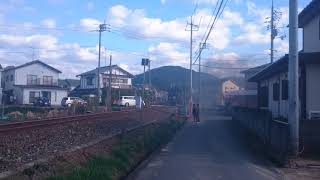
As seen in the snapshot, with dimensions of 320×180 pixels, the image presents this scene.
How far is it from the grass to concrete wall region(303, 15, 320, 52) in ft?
27.6

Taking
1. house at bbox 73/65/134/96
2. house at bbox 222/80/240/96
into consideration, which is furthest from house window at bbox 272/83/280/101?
house at bbox 222/80/240/96

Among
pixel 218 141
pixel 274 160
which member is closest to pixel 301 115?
pixel 218 141

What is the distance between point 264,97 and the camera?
35375mm

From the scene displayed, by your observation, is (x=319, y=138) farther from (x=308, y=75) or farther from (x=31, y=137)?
(x=31, y=137)

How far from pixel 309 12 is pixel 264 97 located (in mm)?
11616

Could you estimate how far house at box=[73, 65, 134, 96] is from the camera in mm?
91812

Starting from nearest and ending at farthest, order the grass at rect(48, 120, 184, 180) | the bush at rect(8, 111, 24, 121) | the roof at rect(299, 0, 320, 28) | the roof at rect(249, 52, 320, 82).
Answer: the grass at rect(48, 120, 184, 180)
the roof at rect(249, 52, 320, 82)
the roof at rect(299, 0, 320, 28)
the bush at rect(8, 111, 24, 121)

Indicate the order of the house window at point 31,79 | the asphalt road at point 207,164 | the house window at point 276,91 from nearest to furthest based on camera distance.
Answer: the asphalt road at point 207,164, the house window at point 276,91, the house window at point 31,79

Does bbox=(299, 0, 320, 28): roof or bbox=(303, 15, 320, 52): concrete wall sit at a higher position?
bbox=(299, 0, 320, 28): roof

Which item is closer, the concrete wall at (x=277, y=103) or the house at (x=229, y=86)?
the concrete wall at (x=277, y=103)

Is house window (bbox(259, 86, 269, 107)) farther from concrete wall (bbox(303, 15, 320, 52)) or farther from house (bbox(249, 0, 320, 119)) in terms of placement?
concrete wall (bbox(303, 15, 320, 52))

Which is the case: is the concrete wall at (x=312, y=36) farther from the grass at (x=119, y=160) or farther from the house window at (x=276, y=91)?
the grass at (x=119, y=160)

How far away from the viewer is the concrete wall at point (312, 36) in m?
24.5

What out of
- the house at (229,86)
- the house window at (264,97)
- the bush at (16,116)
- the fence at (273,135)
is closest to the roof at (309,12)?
the fence at (273,135)
